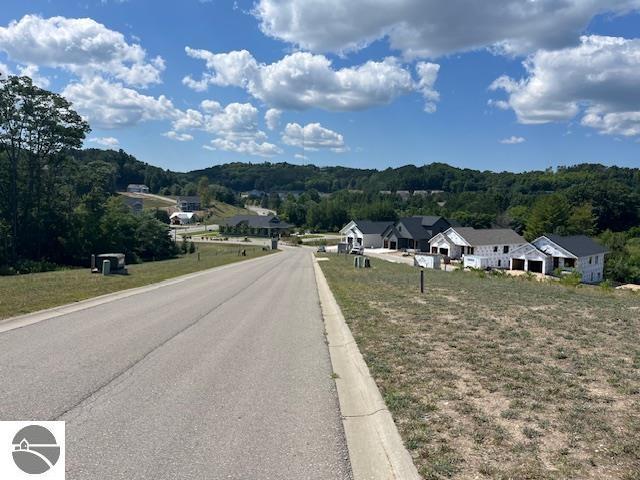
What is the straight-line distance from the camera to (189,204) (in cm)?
16538

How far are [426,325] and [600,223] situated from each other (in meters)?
113

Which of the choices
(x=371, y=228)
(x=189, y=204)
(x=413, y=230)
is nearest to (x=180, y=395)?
(x=413, y=230)

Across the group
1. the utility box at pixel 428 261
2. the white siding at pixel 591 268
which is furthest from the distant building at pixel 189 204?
the white siding at pixel 591 268

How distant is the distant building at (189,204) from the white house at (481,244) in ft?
367

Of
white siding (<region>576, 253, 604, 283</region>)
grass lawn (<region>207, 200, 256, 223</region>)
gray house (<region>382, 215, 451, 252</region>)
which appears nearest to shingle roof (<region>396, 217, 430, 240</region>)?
gray house (<region>382, 215, 451, 252</region>)

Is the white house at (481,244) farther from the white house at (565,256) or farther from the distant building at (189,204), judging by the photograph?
the distant building at (189,204)

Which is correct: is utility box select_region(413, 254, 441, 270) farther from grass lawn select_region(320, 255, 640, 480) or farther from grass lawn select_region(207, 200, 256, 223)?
grass lawn select_region(207, 200, 256, 223)

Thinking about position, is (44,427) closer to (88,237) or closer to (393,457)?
(393,457)

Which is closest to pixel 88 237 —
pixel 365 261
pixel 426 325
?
pixel 365 261

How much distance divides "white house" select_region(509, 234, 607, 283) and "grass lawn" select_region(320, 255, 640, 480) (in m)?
44.2

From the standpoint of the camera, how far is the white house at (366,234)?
284 ft

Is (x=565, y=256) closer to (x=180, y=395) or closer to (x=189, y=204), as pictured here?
(x=180, y=395)

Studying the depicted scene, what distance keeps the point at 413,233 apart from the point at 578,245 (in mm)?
29012

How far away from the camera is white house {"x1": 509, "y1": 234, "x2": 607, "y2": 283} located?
175ft
